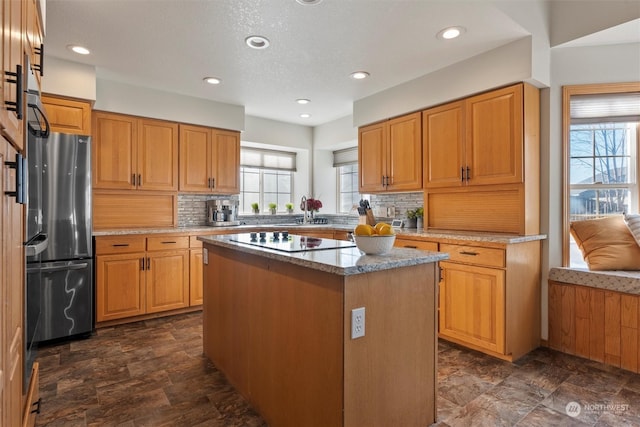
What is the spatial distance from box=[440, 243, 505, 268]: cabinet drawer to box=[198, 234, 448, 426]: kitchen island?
3.73 feet

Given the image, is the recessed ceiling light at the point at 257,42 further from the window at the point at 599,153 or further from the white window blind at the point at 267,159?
the white window blind at the point at 267,159

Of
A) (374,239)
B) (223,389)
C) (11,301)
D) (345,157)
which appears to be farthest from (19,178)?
(345,157)

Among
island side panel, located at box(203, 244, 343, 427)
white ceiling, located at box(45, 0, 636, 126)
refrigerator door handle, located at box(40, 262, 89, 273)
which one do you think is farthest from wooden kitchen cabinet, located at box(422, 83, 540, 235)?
refrigerator door handle, located at box(40, 262, 89, 273)

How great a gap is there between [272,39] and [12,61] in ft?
6.55

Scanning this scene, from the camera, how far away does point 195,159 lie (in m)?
4.38

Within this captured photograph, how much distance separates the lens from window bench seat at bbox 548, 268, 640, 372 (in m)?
2.54

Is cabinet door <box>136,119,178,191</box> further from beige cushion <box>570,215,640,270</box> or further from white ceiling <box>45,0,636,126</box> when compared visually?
beige cushion <box>570,215,640,270</box>

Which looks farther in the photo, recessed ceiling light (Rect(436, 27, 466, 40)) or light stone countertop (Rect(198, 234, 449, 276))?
recessed ceiling light (Rect(436, 27, 466, 40))

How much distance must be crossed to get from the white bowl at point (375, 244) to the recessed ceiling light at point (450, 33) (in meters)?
1.85

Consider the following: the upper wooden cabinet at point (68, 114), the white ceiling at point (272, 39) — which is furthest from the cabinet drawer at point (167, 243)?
the white ceiling at point (272, 39)

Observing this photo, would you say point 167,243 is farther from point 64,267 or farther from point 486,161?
point 486,161

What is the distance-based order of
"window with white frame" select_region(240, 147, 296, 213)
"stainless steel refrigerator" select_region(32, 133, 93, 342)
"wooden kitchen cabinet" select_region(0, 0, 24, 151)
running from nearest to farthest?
1. "wooden kitchen cabinet" select_region(0, 0, 24, 151)
2. "stainless steel refrigerator" select_region(32, 133, 93, 342)
3. "window with white frame" select_region(240, 147, 296, 213)

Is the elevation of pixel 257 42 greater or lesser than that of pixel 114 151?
greater

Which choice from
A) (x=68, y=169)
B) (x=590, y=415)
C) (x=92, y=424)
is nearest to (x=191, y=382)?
(x=92, y=424)
